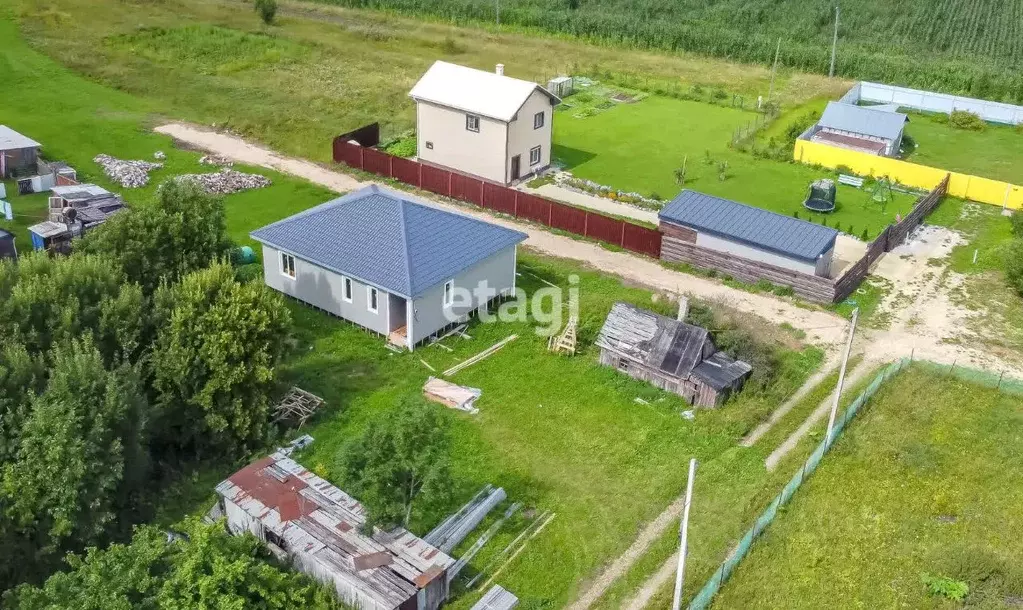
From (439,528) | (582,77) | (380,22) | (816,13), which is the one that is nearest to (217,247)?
(439,528)

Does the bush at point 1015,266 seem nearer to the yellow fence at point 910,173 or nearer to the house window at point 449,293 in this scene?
the yellow fence at point 910,173

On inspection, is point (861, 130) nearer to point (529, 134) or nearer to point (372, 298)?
point (529, 134)

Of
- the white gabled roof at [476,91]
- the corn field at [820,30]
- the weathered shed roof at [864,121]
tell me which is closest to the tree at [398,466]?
the white gabled roof at [476,91]

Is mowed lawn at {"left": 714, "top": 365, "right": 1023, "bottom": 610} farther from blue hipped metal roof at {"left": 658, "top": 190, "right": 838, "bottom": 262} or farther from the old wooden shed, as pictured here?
blue hipped metal roof at {"left": 658, "top": 190, "right": 838, "bottom": 262}

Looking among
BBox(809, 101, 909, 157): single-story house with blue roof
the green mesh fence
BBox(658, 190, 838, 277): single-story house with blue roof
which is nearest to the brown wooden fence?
BBox(658, 190, 838, 277): single-story house with blue roof

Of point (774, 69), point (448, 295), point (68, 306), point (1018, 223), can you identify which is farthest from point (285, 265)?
point (774, 69)

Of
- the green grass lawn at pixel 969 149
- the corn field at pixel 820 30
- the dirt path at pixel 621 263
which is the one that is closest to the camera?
the dirt path at pixel 621 263

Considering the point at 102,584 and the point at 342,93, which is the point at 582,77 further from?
the point at 102,584
